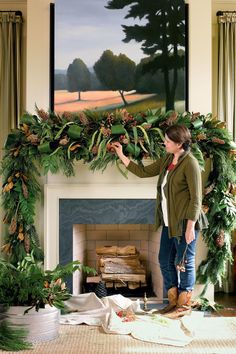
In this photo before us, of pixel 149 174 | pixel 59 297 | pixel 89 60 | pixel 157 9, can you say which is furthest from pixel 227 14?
pixel 59 297

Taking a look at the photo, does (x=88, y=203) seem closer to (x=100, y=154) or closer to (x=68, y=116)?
(x=100, y=154)

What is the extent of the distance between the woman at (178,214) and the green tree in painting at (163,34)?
654 millimetres

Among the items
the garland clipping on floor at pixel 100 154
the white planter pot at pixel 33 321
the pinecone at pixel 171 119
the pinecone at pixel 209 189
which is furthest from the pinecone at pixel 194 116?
the white planter pot at pixel 33 321

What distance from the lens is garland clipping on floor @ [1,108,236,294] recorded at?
14.8 feet

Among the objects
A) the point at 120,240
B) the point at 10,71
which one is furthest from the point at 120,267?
the point at 10,71

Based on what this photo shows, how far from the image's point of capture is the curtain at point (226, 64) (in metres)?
5.58

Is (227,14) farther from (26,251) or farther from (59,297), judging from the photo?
(59,297)

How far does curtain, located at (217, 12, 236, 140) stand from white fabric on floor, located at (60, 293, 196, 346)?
2.06m

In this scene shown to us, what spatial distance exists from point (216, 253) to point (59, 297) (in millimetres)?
1472

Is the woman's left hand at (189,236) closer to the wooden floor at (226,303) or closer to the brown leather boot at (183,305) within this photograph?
the brown leather boot at (183,305)

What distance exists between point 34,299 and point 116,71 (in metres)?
1.99

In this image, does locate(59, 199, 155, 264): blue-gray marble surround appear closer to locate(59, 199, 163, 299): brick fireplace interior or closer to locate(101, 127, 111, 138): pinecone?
locate(59, 199, 163, 299): brick fireplace interior

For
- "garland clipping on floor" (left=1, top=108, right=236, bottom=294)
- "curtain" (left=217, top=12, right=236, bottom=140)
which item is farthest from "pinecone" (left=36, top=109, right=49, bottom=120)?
"curtain" (left=217, top=12, right=236, bottom=140)

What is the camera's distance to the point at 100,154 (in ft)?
14.7
